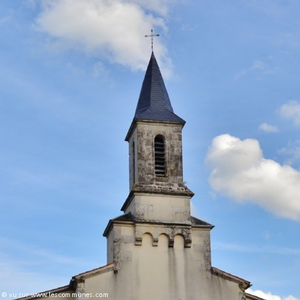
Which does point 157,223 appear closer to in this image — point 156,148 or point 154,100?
point 156,148

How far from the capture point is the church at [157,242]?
24938mm

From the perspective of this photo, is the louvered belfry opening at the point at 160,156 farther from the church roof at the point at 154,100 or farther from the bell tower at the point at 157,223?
the church roof at the point at 154,100

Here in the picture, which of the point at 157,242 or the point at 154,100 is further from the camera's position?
the point at 154,100

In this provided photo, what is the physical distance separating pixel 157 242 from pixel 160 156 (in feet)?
13.1

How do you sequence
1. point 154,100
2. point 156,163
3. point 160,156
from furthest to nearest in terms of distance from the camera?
point 154,100, point 160,156, point 156,163

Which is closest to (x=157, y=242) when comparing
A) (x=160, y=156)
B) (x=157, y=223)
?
(x=157, y=223)

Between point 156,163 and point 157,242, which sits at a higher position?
point 156,163

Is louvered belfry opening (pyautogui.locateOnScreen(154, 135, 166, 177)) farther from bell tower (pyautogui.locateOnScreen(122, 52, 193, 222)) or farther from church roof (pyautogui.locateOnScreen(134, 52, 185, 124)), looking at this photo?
church roof (pyautogui.locateOnScreen(134, 52, 185, 124))

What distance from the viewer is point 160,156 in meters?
27.7

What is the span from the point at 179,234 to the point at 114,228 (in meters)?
2.74

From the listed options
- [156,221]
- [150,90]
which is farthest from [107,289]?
[150,90]

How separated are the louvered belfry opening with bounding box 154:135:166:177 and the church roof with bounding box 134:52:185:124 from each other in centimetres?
98

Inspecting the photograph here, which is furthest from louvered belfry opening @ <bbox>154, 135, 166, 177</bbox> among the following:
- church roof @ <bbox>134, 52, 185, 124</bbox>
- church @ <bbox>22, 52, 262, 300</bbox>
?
church roof @ <bbox>134, 52, 185, 124</bbox>

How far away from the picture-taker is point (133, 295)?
24.8m
